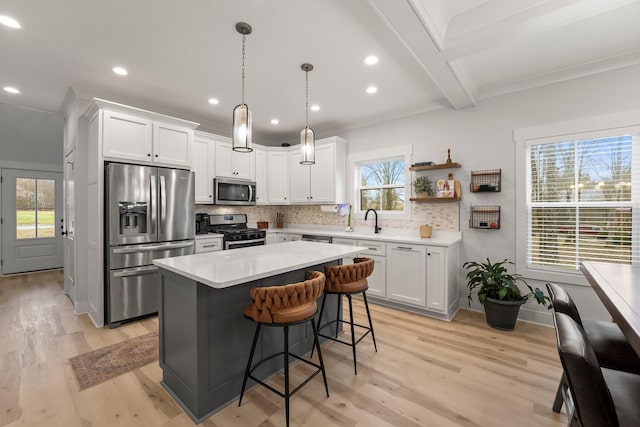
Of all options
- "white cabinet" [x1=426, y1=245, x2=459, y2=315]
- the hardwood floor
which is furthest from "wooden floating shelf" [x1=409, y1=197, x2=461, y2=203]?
the hardwood floor

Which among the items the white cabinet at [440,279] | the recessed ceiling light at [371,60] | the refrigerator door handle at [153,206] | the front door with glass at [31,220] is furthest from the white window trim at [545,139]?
the front door with glass at [31,220]

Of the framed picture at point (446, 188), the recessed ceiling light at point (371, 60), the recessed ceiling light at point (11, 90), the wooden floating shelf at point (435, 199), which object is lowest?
the wooden floating shelf at point (435, 199)

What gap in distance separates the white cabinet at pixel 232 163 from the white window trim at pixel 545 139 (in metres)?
3.64

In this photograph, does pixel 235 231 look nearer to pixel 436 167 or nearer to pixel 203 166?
pixel 203 166

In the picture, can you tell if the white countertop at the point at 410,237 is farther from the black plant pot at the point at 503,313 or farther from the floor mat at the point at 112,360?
the floor mat at the point at 112,360

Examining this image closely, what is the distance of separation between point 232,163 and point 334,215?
6.22 feet

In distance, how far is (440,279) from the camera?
3.26 m

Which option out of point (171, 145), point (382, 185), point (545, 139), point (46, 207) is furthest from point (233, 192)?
point (46, 207)

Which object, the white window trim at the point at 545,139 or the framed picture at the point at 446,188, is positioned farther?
the framed picture at the point at 446,188

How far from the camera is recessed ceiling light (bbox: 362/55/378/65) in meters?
2.66

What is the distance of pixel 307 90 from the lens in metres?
3.44

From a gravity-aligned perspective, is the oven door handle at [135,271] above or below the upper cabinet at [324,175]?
below

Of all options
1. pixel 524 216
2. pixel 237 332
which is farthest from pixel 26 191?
pixel 524 216

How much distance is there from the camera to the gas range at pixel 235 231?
165 inches
